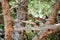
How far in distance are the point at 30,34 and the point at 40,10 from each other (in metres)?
0.65

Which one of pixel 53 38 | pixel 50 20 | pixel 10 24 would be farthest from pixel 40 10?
pixel 10 24

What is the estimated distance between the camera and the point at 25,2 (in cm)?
307

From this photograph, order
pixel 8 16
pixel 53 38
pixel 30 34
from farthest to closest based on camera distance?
pixel 53 38 → pixel 30 34 → pixel 8 16

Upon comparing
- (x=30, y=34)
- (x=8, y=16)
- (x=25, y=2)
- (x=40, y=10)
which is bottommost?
(x=30, y=34)

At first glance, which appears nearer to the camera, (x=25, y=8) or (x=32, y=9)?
(x=25, y=8)

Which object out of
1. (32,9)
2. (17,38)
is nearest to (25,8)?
(17,38)

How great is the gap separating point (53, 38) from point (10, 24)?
371 centimetres

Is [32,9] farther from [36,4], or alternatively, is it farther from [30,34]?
[30,34]

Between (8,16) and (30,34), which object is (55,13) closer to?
(8,16)

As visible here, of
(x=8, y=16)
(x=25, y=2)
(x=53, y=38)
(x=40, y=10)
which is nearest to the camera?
(x=8, y=16)

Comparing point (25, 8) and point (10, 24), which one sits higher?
point (10, 24)

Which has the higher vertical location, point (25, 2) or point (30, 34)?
point (25, 2)

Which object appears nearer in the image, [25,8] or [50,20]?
[50,20]

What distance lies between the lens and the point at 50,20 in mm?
1981
